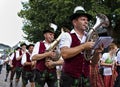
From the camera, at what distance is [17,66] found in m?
17.7

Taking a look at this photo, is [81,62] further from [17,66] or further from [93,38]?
[17,66]

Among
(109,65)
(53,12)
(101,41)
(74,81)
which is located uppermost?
(53,12)

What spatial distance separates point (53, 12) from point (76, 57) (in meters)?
30.5

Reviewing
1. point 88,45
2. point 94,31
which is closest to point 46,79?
point 94,31

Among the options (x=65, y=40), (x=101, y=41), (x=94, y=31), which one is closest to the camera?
(x=101, y=41)

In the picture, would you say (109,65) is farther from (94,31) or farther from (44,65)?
(94,31)

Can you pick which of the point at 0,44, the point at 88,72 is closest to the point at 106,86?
the point at 88,72

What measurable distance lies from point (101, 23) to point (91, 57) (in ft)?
1.60

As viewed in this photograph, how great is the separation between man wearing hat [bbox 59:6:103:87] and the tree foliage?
777 inches

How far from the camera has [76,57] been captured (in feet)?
22.5

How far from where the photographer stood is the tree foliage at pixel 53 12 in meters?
33.0

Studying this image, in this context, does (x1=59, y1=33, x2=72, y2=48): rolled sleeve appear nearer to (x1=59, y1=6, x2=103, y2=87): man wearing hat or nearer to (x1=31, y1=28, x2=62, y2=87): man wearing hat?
(x1=59, y1=6, x2=103, y2=87): man wearing hat

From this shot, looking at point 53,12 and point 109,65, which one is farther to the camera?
point 53,12

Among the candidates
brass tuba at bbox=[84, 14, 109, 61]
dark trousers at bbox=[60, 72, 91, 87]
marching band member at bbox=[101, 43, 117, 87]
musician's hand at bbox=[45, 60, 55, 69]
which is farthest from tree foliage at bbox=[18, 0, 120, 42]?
brass tuba at bbox=[84, 14, 109, 61]
